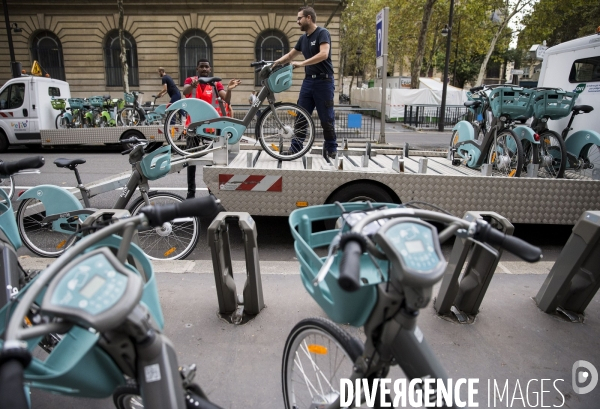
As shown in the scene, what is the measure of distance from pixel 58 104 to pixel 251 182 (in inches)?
438

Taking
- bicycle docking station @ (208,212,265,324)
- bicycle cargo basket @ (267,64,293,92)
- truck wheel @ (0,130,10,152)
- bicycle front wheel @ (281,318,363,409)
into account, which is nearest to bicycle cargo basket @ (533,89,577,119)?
bicycle cargo basket @ (267,64,293,92)

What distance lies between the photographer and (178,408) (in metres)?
1.56

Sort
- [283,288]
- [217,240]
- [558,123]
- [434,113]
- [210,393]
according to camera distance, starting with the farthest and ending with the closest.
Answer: [434,113] < [558,123] < [283,288] < [217,240] < [210,393]

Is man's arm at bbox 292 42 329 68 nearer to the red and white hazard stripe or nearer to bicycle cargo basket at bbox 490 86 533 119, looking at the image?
the red and white hazard stripe

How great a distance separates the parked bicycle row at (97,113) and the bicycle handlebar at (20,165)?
422 inches

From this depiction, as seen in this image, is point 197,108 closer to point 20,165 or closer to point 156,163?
point 156,163

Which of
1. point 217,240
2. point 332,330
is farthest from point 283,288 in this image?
point 332,330

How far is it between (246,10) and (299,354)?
28.1 metres

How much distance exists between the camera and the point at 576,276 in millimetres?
3572

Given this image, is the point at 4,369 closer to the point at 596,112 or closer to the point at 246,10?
the point at 596,112

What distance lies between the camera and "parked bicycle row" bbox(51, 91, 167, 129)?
1365cm

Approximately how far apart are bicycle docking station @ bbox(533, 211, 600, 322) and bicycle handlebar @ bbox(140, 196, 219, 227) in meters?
2.94

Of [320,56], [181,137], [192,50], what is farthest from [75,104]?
[192,50]

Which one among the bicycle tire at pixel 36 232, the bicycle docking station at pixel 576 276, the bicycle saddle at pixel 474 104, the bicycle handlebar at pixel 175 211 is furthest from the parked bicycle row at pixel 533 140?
the bicycle tire at pixel 36 232
